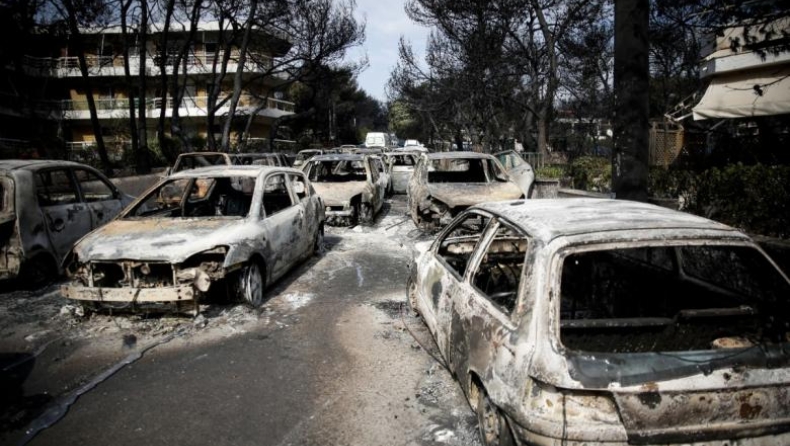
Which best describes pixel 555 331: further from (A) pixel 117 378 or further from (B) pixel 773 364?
(A) pixel 117 378

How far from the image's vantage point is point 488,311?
9.84 ft

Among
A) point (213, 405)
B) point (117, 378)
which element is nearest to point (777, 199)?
point (213, 405)

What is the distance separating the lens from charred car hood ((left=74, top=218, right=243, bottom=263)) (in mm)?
5090

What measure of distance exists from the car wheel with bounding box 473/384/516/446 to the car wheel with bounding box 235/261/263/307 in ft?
10.6

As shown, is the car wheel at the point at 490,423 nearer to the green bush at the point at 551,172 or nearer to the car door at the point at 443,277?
the car door at the point at 443,277

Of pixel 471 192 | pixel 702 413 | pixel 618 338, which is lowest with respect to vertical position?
pixel 702 413

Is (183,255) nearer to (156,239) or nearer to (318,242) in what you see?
(156,239)

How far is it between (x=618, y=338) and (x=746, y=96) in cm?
1228

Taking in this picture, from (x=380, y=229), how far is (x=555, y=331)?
9.03 m

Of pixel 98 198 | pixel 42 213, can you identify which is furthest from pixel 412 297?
pixel 98 198

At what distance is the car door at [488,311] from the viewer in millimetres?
2738

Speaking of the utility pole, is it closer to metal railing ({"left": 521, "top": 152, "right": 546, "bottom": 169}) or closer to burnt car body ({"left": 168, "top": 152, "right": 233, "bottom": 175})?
burnt car body ({"left": 168, "top": 152, "right": 233, "bottom": 175})

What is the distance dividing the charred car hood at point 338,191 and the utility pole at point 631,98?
580 cm

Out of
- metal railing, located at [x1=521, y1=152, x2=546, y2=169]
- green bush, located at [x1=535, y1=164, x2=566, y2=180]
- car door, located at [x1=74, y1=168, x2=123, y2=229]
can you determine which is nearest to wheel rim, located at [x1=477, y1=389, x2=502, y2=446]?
car door, located at [x1=74, y1=168, x2=123, y2=229]
